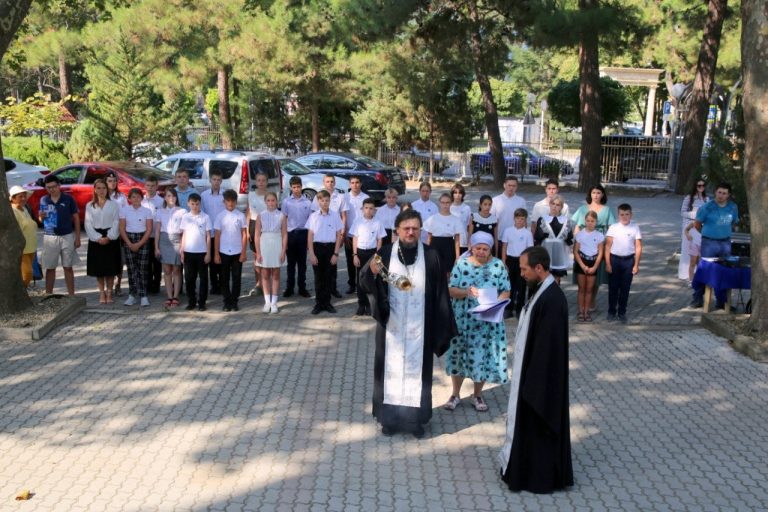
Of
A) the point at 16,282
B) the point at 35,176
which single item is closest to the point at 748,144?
the point at 16,282

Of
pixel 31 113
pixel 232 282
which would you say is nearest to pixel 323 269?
pixel 232 282

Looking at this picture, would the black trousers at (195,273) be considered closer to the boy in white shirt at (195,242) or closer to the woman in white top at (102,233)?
the boy in white shirt at (195,242)

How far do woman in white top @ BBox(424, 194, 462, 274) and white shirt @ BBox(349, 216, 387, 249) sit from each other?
0.61m

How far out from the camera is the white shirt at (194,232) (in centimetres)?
1048

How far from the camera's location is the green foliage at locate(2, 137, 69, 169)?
27172mm

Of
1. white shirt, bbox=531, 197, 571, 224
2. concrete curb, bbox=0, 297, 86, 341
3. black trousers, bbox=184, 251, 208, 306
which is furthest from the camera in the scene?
white shirt, bbox=531, 197, 571, 224

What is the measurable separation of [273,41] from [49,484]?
968 inches

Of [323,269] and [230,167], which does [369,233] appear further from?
[230,167]

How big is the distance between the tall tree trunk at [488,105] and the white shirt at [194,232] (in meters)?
17.4

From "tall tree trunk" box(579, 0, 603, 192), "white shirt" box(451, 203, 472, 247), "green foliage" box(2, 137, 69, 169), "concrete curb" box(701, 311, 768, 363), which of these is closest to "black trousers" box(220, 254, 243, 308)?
"white shirt" box(451, 203, 472, 247)

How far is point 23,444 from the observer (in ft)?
21.4

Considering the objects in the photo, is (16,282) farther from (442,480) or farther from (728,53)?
(728,53)

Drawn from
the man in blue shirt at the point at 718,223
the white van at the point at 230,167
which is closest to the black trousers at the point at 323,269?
the man in blue shirt at the point at 718,223

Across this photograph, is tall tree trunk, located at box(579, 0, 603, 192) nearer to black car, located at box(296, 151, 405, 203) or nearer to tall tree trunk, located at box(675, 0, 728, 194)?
tall tree trunk, located at box(675, 0, 728, 194)
